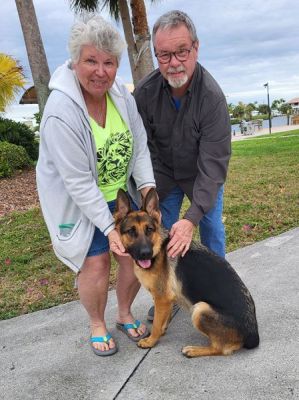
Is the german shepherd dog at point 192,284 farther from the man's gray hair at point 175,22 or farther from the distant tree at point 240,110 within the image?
the distant tree at point 240,110

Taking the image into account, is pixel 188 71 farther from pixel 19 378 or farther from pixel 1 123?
pixel 1 123

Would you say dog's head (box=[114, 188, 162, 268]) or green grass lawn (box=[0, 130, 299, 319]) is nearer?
dog's head (box=[114, 188, 162, 268])

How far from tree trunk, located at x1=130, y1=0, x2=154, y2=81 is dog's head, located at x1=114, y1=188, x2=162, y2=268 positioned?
23.1ft

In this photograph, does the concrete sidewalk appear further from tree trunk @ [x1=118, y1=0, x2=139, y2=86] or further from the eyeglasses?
tree trunk @ [x1=118, y1=0, x2=139, y2=86]

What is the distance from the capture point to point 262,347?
10.5ft

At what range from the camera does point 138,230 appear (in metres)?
3.10

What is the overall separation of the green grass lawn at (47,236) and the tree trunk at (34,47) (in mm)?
3238

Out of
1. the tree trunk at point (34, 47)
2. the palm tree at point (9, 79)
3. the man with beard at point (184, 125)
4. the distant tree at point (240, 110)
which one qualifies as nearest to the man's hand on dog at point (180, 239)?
the man with beard at point (184, 125)

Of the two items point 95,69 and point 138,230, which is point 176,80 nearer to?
point 95,69

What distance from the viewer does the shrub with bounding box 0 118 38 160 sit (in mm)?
13000

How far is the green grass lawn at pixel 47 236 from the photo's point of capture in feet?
15.4

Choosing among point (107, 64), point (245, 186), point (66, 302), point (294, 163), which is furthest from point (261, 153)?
point (107, 64)

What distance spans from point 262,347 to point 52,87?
2428 mm

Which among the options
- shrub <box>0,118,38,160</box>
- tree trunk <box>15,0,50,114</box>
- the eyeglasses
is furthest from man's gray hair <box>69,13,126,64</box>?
shrub <box>0,118,38,160</box>
